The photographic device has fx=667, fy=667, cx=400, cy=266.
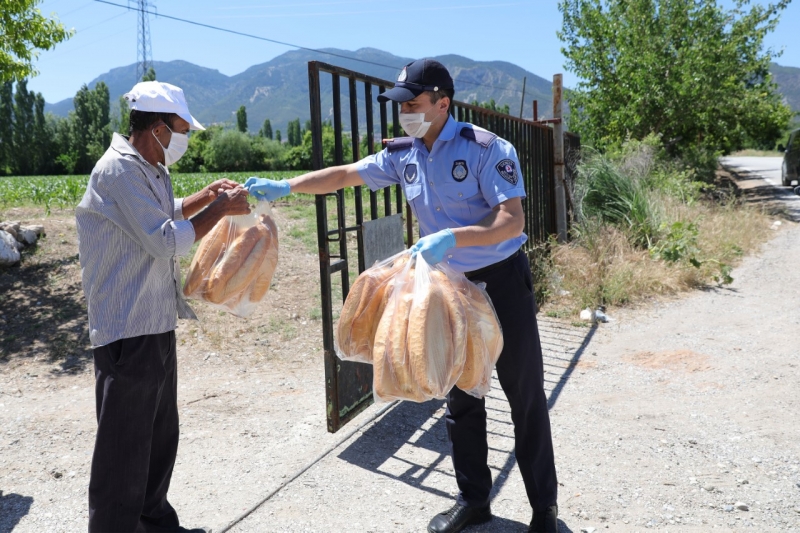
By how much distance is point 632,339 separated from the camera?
6699 millimetres

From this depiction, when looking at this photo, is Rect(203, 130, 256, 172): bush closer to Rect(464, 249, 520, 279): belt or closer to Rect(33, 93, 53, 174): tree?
Rect(33, 93, 53, 174): tree

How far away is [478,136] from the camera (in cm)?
291

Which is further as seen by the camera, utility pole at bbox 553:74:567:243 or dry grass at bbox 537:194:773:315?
utility pole at bbox 553:74:567:243

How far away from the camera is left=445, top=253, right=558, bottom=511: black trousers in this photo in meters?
3.01

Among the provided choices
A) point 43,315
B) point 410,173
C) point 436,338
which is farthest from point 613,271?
point 43,315

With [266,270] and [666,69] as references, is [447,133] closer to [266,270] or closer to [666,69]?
[266,270]

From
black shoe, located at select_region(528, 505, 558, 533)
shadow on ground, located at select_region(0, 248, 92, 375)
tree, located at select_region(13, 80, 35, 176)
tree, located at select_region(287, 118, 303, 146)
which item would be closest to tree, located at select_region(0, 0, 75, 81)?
shadow on ground, located at select_region(0, 248, 92, 375)

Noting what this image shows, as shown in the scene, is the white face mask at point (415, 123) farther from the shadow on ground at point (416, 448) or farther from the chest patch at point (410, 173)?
the shadow on ground at point (416, 448)

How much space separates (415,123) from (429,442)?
7.39ft

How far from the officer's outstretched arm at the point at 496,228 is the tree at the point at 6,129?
231 ft

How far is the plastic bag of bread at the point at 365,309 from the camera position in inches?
110

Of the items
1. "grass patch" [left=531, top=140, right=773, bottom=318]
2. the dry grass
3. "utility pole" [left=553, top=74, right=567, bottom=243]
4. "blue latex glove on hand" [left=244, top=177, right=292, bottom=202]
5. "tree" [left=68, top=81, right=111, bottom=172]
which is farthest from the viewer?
"tree" [left=68, top=81, right=111, bottom=172]

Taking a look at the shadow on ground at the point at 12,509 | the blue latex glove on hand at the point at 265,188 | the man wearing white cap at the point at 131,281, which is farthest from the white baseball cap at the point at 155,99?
the shadow on ground at the point at 12,509

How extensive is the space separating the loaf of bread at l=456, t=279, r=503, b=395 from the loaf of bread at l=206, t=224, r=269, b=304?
0.97 meters
